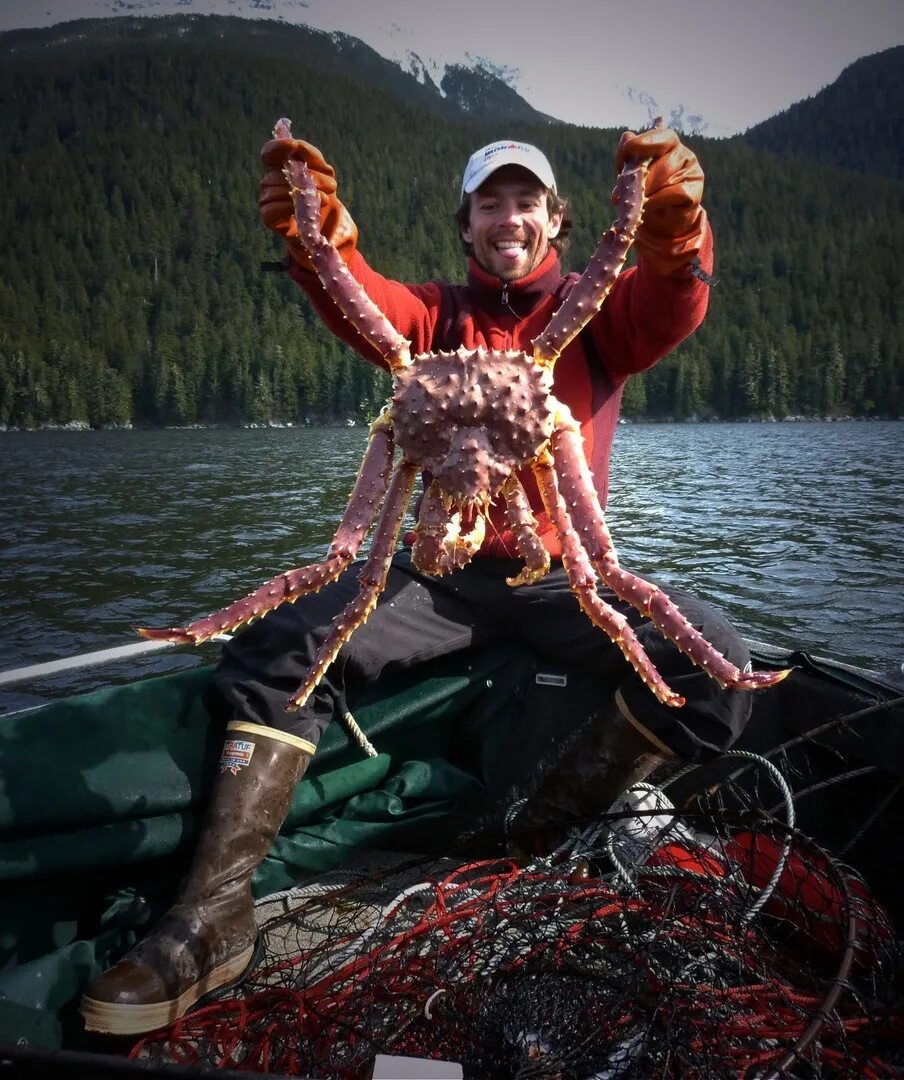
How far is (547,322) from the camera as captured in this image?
277 cm

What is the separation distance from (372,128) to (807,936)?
181m

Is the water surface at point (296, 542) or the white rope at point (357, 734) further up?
the white rope at point (357, 734)

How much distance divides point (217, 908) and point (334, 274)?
1676 millimetres

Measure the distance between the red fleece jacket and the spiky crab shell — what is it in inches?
15.4

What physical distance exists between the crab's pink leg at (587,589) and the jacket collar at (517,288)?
0.99 metres

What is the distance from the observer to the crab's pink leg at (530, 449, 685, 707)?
6.16 ft

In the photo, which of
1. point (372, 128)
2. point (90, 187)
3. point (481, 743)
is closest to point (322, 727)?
point (481, 743)

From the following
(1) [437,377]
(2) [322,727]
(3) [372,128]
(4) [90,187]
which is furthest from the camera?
(3) [372,128]

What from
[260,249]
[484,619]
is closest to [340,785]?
[484,619]

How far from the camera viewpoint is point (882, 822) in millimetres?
2424

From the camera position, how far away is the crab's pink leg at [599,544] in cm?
186

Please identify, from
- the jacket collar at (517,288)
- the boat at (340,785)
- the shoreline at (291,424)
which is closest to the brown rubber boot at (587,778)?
the boat at (340,785)

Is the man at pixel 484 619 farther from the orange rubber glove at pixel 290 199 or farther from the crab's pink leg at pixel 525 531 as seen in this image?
the crab's pink leg at pixel 525 531

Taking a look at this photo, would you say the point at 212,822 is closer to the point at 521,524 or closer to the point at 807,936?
the point at 521,524
